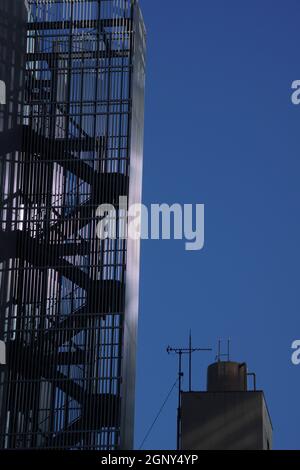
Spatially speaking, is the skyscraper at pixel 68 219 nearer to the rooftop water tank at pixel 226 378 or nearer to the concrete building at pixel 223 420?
the concrete building at pixel 223 420

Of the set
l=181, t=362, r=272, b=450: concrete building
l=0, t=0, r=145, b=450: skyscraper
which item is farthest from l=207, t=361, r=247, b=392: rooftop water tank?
l=0, t=0, r=145, b=450: skyscraper

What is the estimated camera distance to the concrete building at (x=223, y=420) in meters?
84.7

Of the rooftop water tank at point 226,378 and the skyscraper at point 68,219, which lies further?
the rooftop water tank at point 226,378

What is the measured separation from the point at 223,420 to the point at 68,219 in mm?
13170

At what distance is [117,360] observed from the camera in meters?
84.0

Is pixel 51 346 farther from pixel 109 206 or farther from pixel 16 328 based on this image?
pixel 109 206

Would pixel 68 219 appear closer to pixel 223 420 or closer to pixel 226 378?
pixel 226 378

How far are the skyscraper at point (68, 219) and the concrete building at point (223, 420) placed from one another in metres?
3.04

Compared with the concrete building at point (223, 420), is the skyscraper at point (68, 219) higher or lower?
higher

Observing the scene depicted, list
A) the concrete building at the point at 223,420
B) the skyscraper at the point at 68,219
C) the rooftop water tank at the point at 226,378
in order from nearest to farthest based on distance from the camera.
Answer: the skyscraper at the point at 68,219 < the concrete building at the point at 223,420 < the rooftop water tank at the point at 226,378

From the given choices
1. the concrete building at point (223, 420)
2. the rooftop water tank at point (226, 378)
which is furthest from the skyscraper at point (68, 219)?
the rooftop water tank at point (226, 378)

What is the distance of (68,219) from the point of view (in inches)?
3455

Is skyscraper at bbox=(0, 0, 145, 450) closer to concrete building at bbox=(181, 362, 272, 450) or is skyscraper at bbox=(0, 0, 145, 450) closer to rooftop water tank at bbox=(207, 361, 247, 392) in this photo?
concrete building at bbox=(181, 362, 272, 450)

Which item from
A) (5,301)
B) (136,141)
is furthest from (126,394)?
(136,141)
